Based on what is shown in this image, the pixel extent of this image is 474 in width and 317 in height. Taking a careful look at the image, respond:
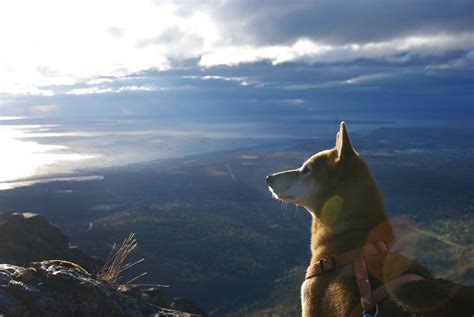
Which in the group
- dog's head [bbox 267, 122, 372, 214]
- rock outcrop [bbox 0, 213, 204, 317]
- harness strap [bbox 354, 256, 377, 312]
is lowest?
rock outcrop [bbox 0, 213, 204, 317]

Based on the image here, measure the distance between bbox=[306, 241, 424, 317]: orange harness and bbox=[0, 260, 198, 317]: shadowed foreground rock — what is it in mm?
3435

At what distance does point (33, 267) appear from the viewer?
8.20 meters

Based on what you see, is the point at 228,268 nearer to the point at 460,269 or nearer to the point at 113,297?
the point at 460,269

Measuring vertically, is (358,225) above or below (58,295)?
above

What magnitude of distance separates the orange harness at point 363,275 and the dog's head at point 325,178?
3.51ft

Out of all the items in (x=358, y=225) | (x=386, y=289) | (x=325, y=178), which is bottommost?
(x=386, y=289)

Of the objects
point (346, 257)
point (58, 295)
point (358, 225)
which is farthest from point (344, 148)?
point (58, 295)

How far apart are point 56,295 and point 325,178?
4889mm

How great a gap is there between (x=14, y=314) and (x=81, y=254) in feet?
46.1

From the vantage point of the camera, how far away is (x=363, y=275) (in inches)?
250

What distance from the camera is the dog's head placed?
25.3ft

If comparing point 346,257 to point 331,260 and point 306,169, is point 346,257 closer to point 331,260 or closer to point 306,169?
point 331,260

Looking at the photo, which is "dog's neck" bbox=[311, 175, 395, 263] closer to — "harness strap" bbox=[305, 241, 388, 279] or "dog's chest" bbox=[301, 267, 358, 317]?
"harness strap" bbox=[305, 241, 388, 279]

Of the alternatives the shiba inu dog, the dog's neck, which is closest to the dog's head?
the shiba inu dog
